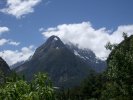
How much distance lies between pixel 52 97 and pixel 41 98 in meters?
0.38

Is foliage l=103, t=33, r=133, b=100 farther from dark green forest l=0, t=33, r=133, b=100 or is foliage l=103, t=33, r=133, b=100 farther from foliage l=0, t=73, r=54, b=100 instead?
foliage l=0, t=73, r=54, b=100

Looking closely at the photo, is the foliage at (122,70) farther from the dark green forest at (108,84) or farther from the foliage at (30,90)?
the foliage at (30,90)

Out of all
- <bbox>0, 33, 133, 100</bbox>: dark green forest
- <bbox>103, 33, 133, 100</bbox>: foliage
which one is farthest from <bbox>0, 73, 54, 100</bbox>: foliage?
<bbox>103, 33, 133, 100</bbox>: foliage

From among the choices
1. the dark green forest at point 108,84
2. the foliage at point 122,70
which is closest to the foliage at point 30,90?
the dark green forest at point 108,84

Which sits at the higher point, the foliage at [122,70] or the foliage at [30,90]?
the foliage at [122,70]

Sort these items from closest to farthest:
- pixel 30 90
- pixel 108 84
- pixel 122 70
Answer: pixel 30 90, pixel 122 70, pixel 108 84

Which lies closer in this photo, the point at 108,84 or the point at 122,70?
the point at 122,70

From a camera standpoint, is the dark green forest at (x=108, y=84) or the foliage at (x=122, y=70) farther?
the foliage at (x=122, y=70)

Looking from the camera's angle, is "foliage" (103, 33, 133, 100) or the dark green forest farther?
"foliage" (103, 33, 133, 100)

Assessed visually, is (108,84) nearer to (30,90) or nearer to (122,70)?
(122,70)

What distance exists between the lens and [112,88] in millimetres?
40312

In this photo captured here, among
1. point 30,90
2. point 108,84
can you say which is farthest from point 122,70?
point 30,90

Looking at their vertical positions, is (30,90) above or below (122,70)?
below

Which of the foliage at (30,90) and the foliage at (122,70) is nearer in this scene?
the foliage at (30,90)
